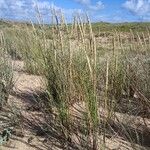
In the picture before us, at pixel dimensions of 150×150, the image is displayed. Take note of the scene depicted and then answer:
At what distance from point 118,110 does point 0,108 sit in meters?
1.70

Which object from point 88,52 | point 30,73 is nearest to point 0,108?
point 88,52

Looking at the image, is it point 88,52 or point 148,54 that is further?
point 148,54

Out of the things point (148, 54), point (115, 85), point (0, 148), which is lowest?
point (0, 148)

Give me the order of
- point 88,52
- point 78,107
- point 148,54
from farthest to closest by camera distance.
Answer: point 148,54, point 78,107, point 88,52

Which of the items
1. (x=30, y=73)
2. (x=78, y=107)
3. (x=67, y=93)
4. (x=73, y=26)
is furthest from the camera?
(x=30, y=73)

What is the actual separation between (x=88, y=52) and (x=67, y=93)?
63 centimetres

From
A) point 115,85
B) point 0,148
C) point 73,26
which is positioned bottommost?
point 0,148

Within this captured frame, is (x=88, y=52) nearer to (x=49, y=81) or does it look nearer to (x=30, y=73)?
(x=49, y=81)

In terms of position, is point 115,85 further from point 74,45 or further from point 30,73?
point 30,73

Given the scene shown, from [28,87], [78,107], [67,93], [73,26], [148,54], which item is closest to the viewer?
[67,93]

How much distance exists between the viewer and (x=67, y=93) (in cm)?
495

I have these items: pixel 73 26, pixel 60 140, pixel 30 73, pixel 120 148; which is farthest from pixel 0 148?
pixel 30 73

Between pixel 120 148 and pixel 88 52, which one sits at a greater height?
pixel 88 52

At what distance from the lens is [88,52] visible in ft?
15.0
